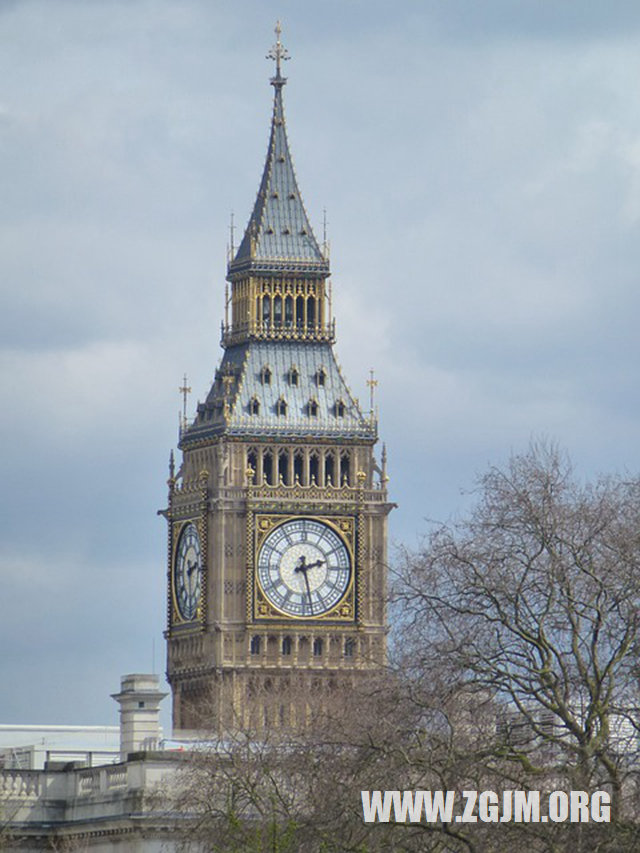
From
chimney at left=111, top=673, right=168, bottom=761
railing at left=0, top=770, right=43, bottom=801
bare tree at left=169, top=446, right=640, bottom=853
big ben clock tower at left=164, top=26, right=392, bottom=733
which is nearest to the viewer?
bare tree at left=169, top=446, right=640, bottom=853

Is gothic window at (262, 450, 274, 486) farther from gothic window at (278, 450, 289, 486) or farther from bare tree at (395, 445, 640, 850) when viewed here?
bare tree at (395, 445, 640, 850)

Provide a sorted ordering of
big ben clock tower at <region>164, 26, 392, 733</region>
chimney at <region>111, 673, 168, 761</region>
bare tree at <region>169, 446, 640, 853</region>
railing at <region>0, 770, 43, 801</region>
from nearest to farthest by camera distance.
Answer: bare tree at <region>169, 446, 640, 853</region> → railing at <region>0, 770, 43, 801</region> → chimney at <region>111, 673, 168, 761</region> → big ben clock tower at <region>164, 26, 392, 733</region>

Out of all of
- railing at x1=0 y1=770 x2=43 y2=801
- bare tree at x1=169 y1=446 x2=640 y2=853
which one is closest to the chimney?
railing at x1=0 y1=770 x2=43 y2=801

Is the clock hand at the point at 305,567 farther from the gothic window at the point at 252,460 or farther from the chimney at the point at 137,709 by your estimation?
the chimney at the point at 137,709

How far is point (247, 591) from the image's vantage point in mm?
196750

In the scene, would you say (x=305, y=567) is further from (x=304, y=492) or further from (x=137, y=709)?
(x=137, y=709)

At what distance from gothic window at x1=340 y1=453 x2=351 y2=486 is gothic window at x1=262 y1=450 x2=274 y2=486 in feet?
10.1

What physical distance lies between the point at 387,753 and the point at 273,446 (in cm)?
10515

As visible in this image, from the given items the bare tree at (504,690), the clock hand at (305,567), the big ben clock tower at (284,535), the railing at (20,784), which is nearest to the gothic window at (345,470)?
the big ben clock tower at (284,535)

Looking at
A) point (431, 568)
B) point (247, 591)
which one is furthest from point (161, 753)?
point (247, 591)

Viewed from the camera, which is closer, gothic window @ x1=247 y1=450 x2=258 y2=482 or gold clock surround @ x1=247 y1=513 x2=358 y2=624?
gold clock surround @ x1=247 y1=513 x2=358 y2=624

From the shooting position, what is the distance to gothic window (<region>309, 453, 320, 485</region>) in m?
197

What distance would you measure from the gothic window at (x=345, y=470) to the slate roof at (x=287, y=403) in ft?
4.50

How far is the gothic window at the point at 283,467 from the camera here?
197000 millimetres
